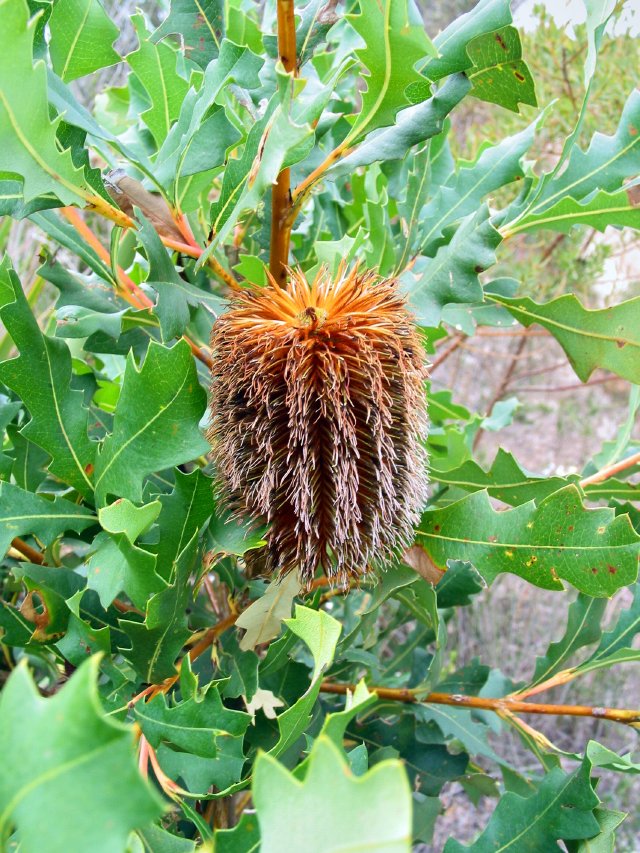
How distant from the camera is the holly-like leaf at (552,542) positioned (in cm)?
61

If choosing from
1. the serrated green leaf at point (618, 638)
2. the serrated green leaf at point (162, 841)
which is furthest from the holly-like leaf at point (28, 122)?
the serrated green leaf at point (618, 638)

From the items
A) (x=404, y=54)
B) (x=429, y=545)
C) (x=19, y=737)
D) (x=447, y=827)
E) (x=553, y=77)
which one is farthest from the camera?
(x=447, y=827)

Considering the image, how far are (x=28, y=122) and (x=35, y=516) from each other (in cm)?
32

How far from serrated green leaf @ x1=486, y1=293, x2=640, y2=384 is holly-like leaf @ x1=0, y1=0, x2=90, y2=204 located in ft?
1.46

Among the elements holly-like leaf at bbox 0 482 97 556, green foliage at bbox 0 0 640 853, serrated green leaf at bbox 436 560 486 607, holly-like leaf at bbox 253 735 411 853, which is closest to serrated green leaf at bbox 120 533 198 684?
green foliage at bbox 0 0 640 853

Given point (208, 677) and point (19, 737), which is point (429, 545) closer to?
point (208, 677)

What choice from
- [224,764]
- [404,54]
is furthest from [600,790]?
[404,54]

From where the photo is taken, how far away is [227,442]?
63 cm

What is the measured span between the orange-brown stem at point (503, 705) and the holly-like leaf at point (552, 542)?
20 cm

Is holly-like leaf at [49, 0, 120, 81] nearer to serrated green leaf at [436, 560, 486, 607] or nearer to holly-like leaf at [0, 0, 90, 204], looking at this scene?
holly-like leaf at [0, 0, 90, 204]

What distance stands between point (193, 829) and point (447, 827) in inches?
84.3

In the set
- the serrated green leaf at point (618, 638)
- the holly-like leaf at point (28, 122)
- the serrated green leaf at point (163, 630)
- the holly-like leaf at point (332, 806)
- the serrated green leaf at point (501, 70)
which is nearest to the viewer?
the holly-like leaf at point (332, 806)

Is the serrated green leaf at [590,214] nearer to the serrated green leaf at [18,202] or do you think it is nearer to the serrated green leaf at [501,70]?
the serrated green leaf at [501,70]

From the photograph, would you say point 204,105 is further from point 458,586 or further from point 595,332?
point 458,586
